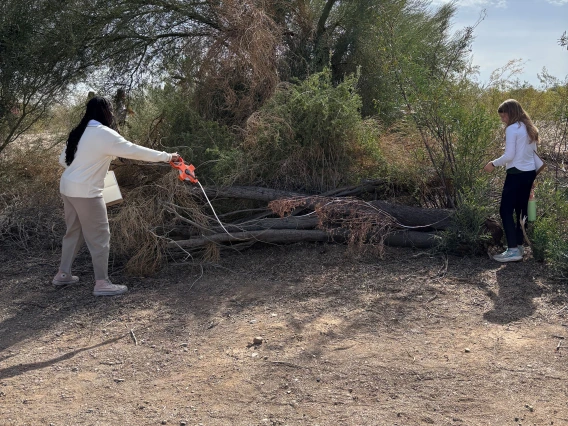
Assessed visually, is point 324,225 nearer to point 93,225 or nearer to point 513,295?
point 513,295

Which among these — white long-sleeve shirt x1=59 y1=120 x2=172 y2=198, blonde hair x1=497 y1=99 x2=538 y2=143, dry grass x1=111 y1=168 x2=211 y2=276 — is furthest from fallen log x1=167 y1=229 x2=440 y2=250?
blonde hair x1=497 y1=99 x2=538 y2=143

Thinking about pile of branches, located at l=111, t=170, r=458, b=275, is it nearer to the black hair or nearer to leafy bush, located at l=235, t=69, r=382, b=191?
leafy bush, located at l=235, t=69, r=382, b=191

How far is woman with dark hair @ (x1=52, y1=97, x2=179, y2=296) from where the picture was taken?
516cm

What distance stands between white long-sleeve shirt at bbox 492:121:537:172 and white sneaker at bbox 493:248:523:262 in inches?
28.9

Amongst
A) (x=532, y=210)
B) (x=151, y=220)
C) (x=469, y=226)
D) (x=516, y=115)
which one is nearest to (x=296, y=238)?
(x=151, y=220)

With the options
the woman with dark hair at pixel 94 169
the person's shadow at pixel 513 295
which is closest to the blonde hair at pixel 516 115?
the person's shadow at pixel 513 295

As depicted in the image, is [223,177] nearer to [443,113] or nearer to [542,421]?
[443,113]

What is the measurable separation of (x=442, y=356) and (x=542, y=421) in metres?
0.84

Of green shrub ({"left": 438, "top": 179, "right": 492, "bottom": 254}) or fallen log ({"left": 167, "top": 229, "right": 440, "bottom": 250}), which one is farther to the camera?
fallen log ({"left": 167, "top": 229, "right": 440, "bottom": 250})

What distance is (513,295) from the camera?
5.09 m

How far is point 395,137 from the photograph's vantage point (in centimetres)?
737

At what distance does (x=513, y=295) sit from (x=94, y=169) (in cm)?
356

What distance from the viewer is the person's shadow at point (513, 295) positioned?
15.5 feet

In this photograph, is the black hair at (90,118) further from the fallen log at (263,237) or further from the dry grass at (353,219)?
the dry grass at (353,219)
